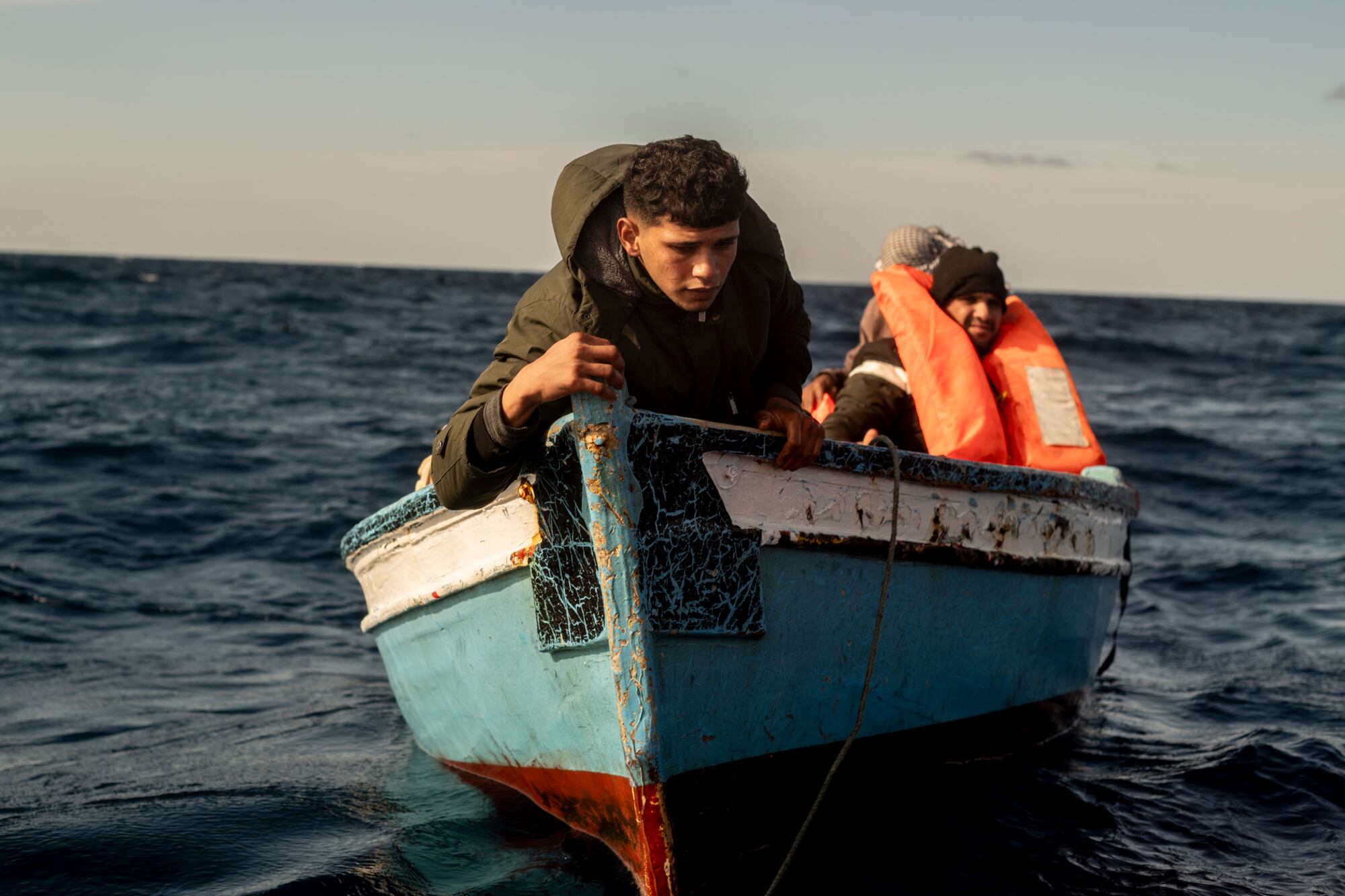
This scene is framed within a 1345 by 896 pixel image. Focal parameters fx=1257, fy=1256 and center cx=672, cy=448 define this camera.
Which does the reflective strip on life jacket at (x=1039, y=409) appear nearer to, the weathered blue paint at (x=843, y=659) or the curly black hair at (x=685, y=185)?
the weathered blue paint at (x=843, y=659)

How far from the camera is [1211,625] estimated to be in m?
8.05

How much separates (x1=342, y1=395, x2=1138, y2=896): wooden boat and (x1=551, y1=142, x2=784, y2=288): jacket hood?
0.39m

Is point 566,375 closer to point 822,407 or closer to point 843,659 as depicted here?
point 843,659

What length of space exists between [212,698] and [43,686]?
81 cm

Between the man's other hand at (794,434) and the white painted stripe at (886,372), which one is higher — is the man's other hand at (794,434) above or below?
below

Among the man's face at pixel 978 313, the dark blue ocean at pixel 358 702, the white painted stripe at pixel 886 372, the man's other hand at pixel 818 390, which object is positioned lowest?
the dark blue ocean at pixel 358 702

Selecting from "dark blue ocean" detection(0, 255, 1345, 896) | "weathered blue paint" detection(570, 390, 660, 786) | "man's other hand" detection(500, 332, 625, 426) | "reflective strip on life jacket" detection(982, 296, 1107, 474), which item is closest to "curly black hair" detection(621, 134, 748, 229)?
"man's other hand" detection(500, 332, 625, 426)

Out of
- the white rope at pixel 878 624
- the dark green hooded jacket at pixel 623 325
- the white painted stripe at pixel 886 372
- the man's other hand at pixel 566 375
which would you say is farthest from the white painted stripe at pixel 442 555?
the white painted stripe at pixel 886 372

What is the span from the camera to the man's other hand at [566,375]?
281 centimetres

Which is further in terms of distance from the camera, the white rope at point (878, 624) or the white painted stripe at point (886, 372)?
the white painted stripe at point (886, 372)

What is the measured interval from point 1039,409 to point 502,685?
8.89 ft

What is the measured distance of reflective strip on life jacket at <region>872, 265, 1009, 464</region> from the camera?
195 inches

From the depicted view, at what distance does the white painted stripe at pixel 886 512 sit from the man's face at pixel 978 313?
97cm

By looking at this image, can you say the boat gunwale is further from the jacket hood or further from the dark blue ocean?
the dark blue ocean
